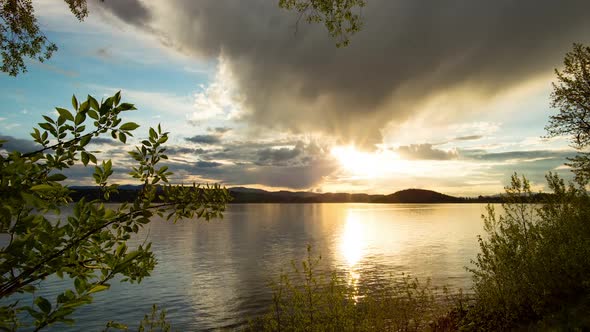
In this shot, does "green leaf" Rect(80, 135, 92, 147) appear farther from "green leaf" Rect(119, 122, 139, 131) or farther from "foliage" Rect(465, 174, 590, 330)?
"foliage" Rect(465, 174, 590, 330)

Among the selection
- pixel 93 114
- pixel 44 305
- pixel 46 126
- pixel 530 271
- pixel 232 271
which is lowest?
pixel 232 271

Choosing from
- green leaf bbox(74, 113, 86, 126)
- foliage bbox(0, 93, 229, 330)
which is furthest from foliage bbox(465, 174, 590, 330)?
green leaf bbox(74, 113, 86, 126)

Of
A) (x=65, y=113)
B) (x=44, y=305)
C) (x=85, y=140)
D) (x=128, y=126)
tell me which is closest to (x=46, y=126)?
(x=85, y=140)

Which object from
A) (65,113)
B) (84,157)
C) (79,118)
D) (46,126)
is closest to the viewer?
(65,113)

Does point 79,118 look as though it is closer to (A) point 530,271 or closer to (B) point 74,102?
(B) point 74,102

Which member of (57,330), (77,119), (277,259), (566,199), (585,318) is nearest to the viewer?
(77,119)

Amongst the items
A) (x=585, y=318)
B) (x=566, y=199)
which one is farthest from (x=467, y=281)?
(x=585, y=318)

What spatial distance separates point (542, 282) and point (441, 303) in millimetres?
14689

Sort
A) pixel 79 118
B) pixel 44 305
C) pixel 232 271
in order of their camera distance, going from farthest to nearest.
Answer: pixel 232 271 < pixel 79 118 < pixel 44 305

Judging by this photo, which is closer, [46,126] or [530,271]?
[46,126]

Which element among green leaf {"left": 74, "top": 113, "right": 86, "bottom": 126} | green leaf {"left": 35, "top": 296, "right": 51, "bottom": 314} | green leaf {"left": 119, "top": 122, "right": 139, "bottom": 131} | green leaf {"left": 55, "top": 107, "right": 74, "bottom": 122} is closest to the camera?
green leaf {"left": 35, "top": 296, "right": 51, "bottom": 314}

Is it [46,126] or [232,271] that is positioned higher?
[46,126]

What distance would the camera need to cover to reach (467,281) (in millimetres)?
39500

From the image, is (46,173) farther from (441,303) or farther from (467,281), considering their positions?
(467,281)
